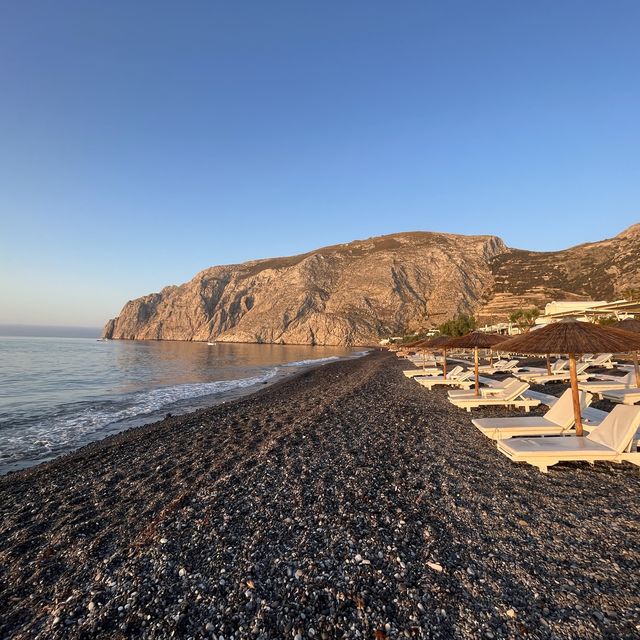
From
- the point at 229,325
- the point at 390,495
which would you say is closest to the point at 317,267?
the point at 229,325

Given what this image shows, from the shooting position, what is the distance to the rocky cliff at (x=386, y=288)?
285 feet

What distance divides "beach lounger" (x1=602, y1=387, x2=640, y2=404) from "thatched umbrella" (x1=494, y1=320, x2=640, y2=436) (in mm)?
5595

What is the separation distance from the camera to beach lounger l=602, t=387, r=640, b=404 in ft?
36.0

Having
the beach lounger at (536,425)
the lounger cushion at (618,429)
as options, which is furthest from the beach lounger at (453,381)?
the lounger cushion at (618,429)

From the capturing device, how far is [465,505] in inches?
194

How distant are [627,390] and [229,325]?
414 ft

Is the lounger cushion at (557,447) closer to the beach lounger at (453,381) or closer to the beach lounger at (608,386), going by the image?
the beach lounger at (608,386)

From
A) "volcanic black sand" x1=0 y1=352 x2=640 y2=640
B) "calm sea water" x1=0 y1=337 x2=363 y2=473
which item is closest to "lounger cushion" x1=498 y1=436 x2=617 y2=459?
"volcanic black sand" x1=0 y1=352 x2=640 y2=640

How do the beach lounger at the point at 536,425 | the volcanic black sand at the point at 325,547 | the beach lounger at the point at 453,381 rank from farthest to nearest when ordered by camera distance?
the beach lounger at the point at 453,381
the beach lounger at the point at 536,425
the volcanic black sand at the point at 325,547

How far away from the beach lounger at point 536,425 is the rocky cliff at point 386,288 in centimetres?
7987

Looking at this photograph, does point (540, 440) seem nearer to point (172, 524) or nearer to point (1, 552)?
point (172, 524)

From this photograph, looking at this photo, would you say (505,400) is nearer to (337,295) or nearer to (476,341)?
(476,341)

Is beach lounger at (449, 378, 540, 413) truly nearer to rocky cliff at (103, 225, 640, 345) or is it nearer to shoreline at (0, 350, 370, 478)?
shoreline at (0, 350, 370, 478)

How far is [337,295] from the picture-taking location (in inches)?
4429
